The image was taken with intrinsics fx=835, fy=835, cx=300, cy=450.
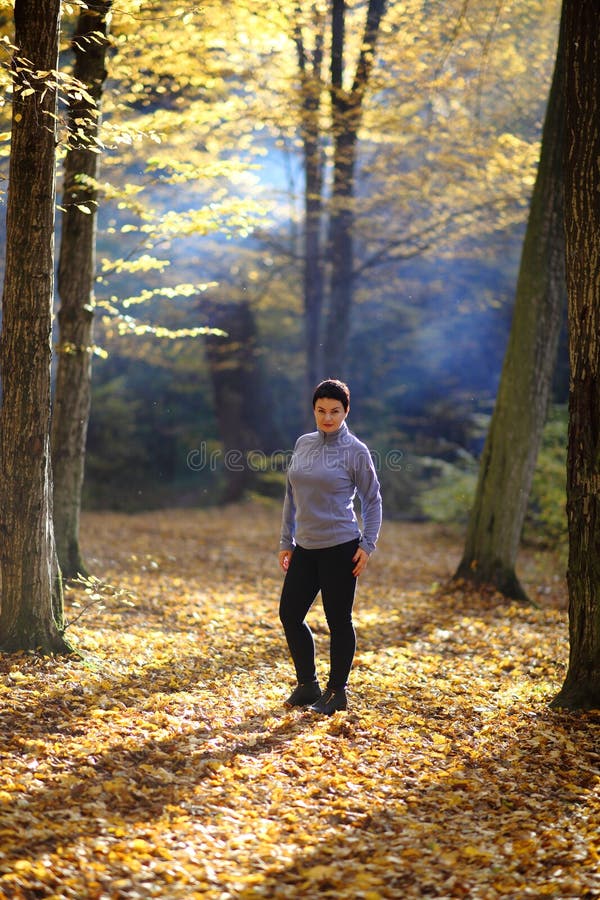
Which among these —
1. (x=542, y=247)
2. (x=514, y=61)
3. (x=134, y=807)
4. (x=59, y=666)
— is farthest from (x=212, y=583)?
(x=514, y=61)

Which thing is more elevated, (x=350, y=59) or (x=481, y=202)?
(x=350, y=59)

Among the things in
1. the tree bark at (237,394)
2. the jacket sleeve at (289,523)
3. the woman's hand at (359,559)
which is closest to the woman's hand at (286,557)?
the jacket sleeve at (289,523)

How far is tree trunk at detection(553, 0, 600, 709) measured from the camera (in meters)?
4.79

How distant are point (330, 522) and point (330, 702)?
3.71ft

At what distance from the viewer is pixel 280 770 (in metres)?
4.19

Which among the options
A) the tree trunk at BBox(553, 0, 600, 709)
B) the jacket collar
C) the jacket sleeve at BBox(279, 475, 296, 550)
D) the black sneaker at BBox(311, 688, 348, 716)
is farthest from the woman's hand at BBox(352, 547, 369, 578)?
the tree trunk at BBox(553, 0, 600, 709)

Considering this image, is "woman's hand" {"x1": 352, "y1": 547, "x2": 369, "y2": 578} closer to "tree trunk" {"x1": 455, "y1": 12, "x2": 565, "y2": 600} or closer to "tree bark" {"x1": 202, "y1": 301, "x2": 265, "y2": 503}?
"tree trunk" {"x1": 455, "y1": 12, "x2": 565, "y2": 600}

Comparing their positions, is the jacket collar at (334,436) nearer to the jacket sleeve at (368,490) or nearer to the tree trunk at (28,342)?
the jacket sleeve at (368,490)

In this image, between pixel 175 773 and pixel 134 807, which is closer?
pixel 134 807

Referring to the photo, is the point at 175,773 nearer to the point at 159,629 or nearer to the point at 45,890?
the point at 45,890

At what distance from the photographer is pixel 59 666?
5.28 m

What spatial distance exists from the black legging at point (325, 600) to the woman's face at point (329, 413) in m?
0.68

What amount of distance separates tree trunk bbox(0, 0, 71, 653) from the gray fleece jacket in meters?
1.67

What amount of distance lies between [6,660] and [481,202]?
1147 centimetres
